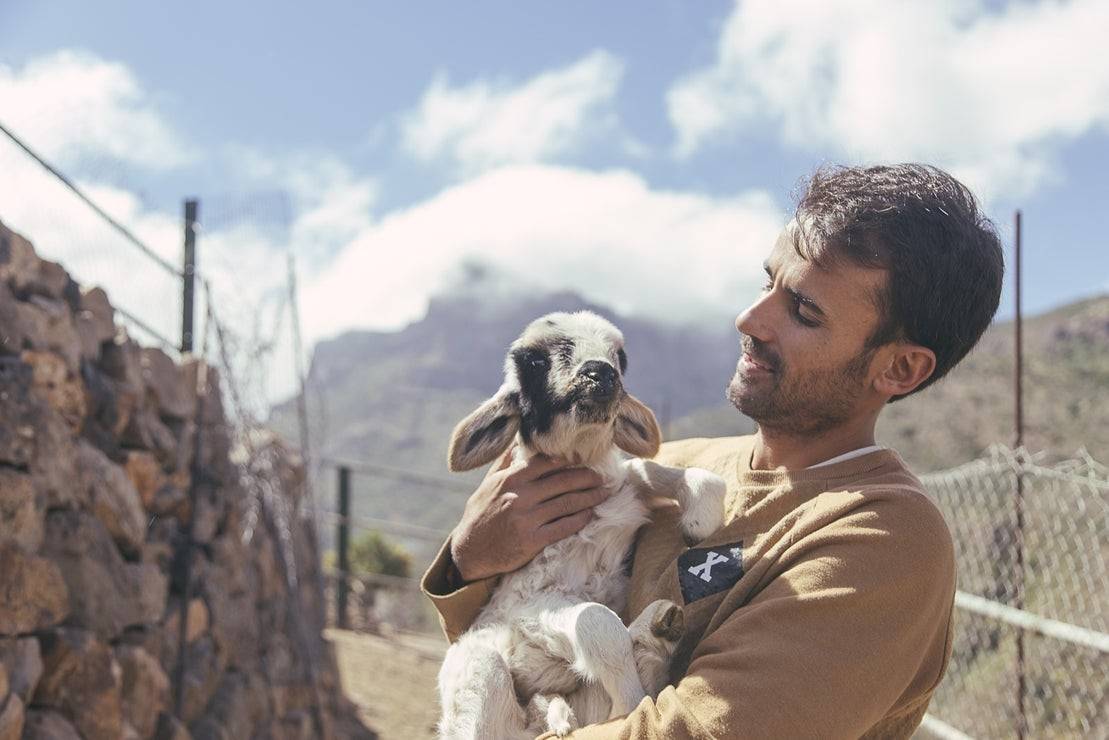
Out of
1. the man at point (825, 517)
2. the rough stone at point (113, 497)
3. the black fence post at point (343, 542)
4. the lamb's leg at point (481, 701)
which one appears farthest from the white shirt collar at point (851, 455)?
the black fence post at point (343, 542)

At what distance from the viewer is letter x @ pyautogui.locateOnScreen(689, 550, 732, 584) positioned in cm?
241

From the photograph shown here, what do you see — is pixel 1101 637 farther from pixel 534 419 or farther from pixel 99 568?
pixel 99 568

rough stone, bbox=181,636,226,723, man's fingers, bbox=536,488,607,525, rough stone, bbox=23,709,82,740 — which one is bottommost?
rough stone, bbox=181,636,226,723

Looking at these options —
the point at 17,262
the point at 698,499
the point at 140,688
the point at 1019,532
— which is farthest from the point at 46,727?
the point at 1019,532

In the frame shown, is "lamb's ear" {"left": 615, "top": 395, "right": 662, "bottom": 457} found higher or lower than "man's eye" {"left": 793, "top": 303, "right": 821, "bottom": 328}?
lower

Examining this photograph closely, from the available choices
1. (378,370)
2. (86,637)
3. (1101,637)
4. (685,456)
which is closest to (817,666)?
(685,456)

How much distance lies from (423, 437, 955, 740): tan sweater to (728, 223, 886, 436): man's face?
0.14 meters

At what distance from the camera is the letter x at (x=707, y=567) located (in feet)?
7.91

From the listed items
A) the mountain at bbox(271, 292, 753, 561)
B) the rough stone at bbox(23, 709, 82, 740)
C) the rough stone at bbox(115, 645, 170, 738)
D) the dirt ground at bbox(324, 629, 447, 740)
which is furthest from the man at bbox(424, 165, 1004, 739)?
the mountain at bbox(271, 292, 753, 561)

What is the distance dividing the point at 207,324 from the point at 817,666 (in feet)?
19.0

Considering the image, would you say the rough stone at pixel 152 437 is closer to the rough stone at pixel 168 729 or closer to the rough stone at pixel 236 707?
the rough stone at pixel 168 729

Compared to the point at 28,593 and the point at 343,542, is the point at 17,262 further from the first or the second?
the point at 343,542

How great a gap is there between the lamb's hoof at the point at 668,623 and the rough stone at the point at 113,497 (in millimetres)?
3577

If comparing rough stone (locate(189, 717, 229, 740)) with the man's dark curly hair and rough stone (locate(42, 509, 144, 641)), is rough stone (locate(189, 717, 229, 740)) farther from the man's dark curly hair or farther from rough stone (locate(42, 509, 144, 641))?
the man's dark curly hair
